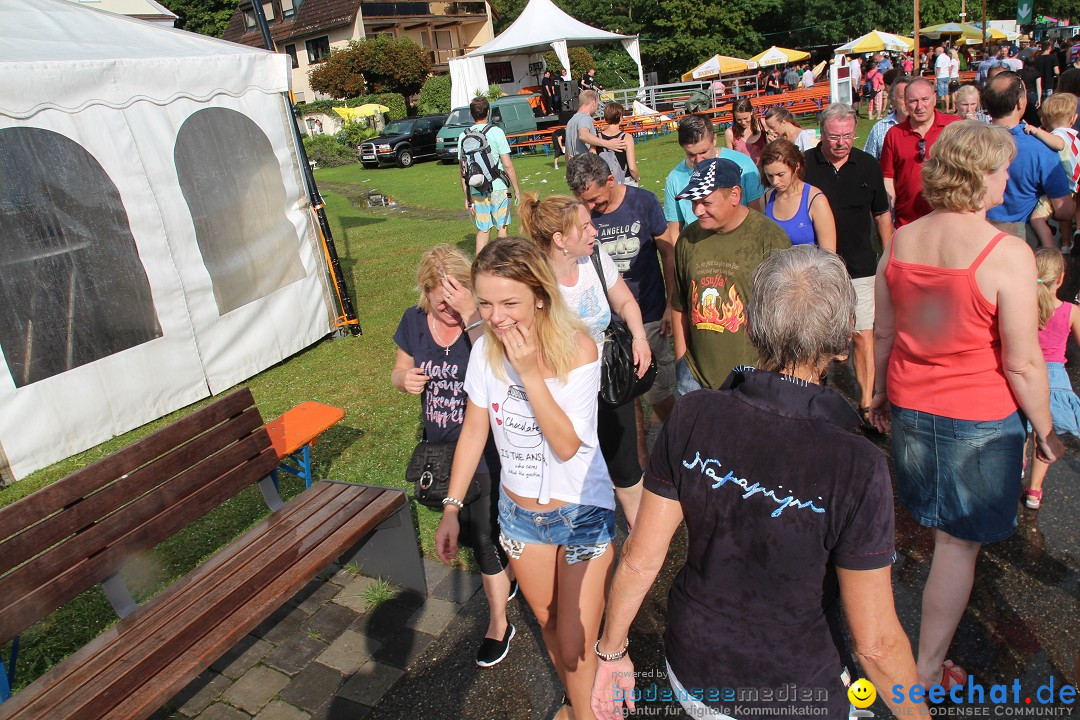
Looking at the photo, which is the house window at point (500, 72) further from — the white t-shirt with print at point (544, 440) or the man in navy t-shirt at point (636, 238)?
the white t-shirt with print at point (544, 440)

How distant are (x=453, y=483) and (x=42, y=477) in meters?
4.38

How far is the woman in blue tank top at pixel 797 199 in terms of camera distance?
4.31m

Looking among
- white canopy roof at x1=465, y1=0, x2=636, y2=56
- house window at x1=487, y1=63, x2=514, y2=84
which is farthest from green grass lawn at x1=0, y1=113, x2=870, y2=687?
house window at x1=487, y1=63, x2=514, y2=84

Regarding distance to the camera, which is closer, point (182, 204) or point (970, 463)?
point (970, 463)

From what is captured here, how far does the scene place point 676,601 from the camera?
1.98 m

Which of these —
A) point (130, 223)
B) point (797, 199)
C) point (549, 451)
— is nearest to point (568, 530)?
point (549, 451)

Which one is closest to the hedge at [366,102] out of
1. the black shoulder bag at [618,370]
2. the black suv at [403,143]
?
the black suv at [403,143]

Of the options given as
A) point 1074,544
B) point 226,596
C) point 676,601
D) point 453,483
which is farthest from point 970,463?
point 226,596

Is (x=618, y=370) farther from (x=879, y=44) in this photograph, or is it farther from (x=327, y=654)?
(x=879, y=44)

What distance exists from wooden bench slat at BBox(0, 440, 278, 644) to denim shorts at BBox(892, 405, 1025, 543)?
311 centimetres

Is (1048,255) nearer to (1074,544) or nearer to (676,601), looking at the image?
(1074,544)

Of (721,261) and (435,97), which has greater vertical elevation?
(435,97)

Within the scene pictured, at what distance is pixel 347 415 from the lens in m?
6.18

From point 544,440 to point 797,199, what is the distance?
2579mm
